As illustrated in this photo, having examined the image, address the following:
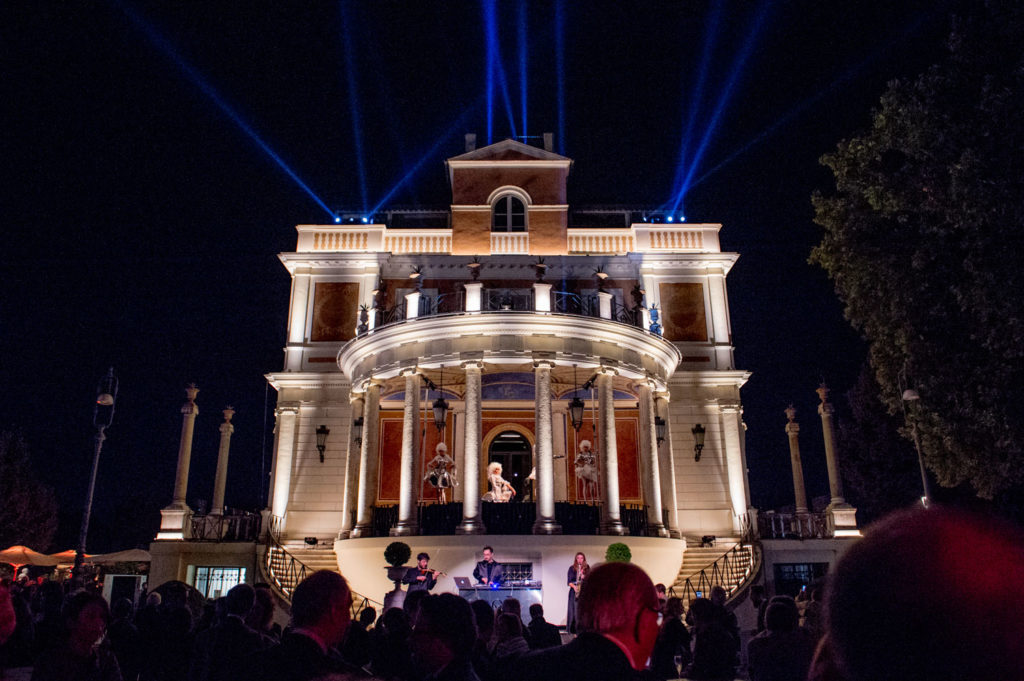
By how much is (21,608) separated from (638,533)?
14134mm

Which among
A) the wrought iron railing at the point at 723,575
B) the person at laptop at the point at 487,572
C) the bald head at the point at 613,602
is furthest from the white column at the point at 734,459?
the bald head at the point at 613,602

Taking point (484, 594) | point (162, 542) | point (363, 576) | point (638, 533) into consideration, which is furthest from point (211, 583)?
point (638, 533)

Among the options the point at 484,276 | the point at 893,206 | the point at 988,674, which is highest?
the point at 484,276

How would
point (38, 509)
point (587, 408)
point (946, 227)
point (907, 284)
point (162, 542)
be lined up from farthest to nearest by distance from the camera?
point (38, 509) → point (587, 408) → point (162, 542) → point (907, 284) → point (946, 227)

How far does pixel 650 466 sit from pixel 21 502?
1596 inches

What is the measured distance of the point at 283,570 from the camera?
19.4 meters

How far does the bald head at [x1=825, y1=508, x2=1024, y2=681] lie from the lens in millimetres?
1227

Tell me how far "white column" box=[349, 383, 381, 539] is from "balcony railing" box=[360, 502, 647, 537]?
0.30m

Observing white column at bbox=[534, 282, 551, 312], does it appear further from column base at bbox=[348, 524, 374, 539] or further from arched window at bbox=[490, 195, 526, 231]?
column base at bbox=[348, 524, 374, 539]

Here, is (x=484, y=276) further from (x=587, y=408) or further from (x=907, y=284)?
(x=907, y=284)

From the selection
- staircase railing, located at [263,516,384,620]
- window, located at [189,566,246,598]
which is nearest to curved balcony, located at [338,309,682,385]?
staircase railing, located at [263,516,384,620]

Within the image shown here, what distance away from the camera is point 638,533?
18.6 metres

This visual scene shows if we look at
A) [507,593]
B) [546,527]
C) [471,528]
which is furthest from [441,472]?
[507,593]

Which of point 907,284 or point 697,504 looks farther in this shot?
point 697,504
